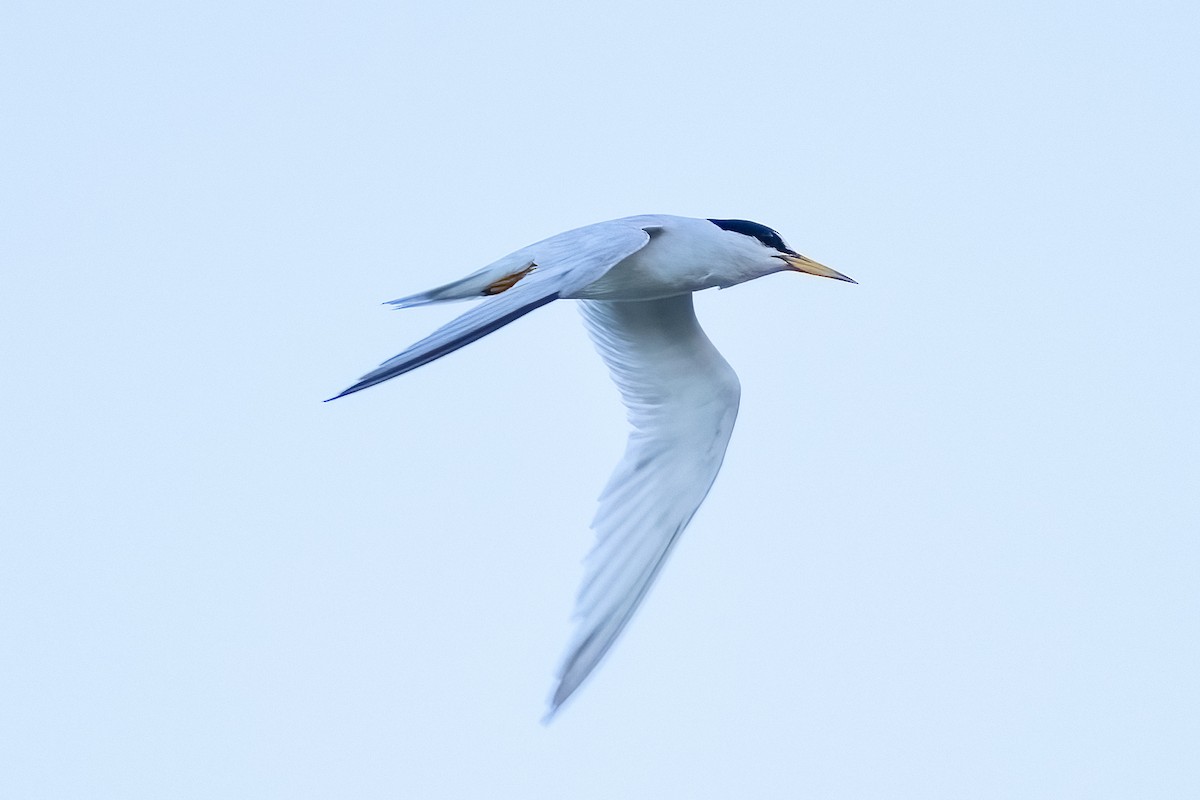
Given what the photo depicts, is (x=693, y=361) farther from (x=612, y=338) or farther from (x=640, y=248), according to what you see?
(x=640, y=248)

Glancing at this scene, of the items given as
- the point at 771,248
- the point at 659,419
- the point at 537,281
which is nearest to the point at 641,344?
the point at 659,419

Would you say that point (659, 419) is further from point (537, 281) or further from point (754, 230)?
point (537, 281)

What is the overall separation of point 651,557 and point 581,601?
562 millimetres

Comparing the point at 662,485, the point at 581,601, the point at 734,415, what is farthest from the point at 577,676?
the point at 734,415

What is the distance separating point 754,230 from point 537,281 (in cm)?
213

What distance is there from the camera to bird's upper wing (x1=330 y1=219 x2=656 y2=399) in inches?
235

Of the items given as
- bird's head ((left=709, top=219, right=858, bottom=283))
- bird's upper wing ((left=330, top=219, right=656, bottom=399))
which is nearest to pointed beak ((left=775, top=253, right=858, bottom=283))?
bird's head ((left=709, top=219, right=858, bottom=283))

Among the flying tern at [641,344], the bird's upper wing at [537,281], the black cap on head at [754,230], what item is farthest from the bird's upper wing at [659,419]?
the bird's upper wing at [537,281]

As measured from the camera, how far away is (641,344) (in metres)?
9.64

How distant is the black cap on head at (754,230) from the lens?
8.80 metres

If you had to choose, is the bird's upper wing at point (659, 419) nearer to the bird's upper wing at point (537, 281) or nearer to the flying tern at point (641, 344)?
the flying tern at point (641, 344)

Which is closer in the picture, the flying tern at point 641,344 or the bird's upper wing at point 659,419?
the flying tern at point 641,344

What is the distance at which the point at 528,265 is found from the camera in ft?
25.7

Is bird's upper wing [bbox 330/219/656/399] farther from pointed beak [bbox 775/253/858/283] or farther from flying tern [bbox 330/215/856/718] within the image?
pointed beak [bbox 775/253/858/283]
